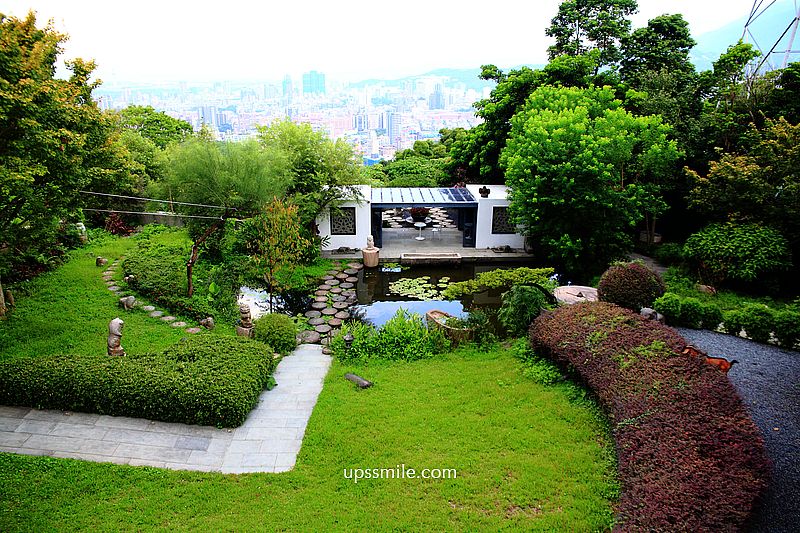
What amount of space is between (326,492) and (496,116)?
14.6 metres

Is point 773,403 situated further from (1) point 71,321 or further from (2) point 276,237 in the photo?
(1) point 71,321

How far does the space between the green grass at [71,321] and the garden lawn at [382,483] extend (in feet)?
9.84

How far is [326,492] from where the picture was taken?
5738mm

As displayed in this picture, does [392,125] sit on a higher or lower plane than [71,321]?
higher

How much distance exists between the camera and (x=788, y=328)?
872 cm

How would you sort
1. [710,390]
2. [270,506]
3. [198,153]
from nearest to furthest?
1. [270,506]
2. [710,390]
3. [198,153]

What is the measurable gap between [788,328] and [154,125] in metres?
23.0

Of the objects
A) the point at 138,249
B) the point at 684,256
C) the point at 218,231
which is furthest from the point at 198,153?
the point at 684,256

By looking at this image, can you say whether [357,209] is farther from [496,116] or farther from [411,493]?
[411,493]

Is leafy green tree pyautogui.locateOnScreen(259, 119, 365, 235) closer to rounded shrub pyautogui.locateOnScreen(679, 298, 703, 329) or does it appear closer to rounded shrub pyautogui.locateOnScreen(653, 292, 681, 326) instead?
rounded shrub pyautogui.locateOnScreen(653, 292, 681, 326)

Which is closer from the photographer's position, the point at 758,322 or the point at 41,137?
the point at 41,137

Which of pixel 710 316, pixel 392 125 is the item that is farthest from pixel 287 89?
pixel 710 316

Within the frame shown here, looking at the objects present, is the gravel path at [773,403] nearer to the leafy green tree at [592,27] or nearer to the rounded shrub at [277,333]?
the rounded shrub at [277,333]

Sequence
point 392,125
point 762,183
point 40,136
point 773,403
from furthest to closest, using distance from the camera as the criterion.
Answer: point 392,125 → point 762,183 → point 40,136 → point 773,403
